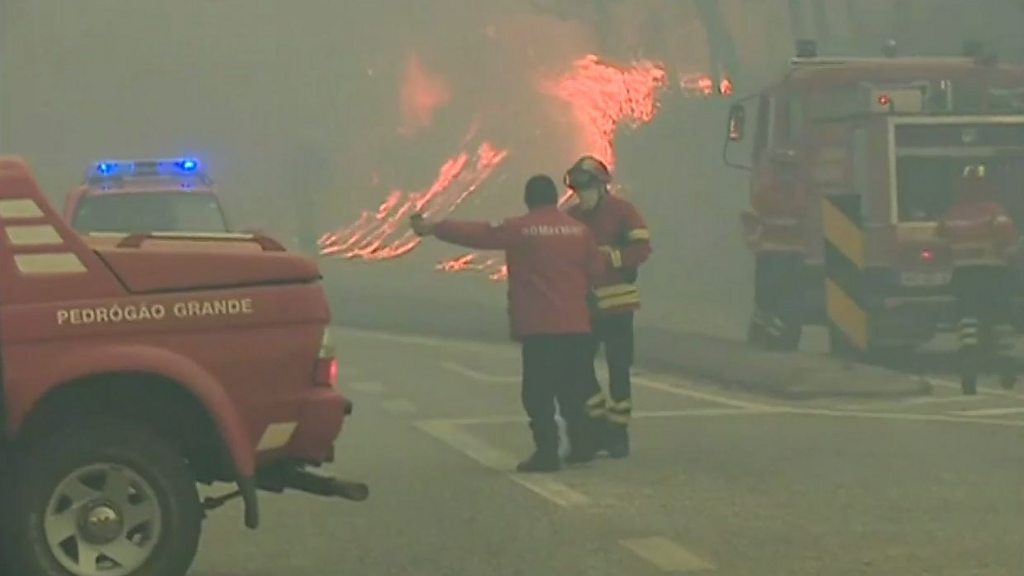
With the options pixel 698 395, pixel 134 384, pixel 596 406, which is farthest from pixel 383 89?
pixel 134 384

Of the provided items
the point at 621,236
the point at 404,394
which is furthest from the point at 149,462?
the point at 404,394

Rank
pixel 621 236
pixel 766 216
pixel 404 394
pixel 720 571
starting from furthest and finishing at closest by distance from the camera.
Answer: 1. pixel 766 216
2. pixel 404 394
3. pixel 621 236
4. pixel 720 571

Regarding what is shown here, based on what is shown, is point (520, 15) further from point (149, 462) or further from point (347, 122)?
point (149, 462)

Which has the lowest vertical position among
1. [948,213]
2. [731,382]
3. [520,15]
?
[731,382]

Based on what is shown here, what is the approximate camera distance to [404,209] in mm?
50781

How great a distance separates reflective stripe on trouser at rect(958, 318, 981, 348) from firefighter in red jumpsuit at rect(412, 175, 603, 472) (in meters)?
5.78

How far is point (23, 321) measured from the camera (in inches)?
325

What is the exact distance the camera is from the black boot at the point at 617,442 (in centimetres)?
1308

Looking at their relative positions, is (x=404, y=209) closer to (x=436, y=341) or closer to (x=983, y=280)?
(x=436, y=341)

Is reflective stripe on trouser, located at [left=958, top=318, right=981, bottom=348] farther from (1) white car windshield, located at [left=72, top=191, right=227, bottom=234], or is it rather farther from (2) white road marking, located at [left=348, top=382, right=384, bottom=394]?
(1) white car windshield, located at [left=72, top=191, right=227, bottom=234]

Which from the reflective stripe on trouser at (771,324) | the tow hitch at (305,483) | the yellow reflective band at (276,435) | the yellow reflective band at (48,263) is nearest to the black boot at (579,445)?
the tow hitch at (305,483)

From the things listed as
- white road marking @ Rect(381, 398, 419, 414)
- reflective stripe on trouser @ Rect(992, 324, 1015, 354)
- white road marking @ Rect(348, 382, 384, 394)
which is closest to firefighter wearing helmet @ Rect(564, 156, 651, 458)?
white road marking @ Rect(381, 398, 419, 414)

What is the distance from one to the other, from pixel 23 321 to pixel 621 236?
552 centimetres

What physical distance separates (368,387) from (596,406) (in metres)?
5.18
